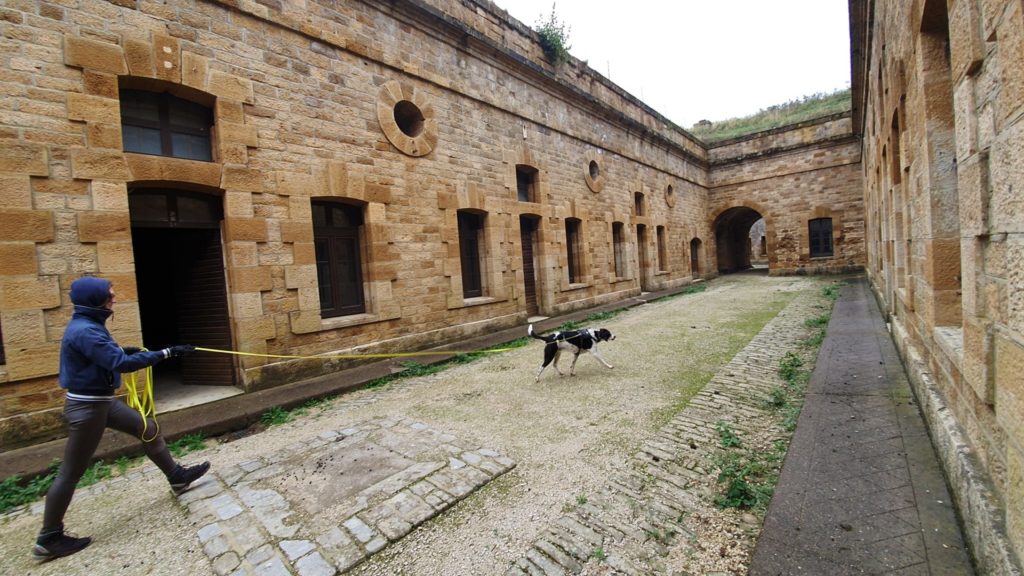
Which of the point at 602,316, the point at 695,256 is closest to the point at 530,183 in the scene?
the point at 602,316

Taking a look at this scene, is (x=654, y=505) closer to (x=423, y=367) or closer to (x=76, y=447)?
(x=76, y=447)

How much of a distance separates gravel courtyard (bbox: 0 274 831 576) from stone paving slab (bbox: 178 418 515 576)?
0.36 feet

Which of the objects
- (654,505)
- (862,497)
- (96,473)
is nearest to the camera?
(862,497)

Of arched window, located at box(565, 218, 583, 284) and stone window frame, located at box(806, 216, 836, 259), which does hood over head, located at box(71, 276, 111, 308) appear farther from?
stone window frame, located at box(806, 216, 836, 259)

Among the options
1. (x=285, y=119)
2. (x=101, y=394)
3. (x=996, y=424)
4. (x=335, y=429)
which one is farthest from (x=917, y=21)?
(x=285, y=119)

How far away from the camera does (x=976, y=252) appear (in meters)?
2.05

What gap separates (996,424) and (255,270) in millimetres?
6906

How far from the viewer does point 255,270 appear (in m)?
5.75

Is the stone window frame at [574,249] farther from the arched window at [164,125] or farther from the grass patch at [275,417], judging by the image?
the arched window at [164,125]

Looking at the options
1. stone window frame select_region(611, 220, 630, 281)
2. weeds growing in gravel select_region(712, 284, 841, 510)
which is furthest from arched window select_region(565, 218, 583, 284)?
weeds growing in gravel select_region(712, 284, 841, 510)

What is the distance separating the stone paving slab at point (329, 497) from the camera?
252cm

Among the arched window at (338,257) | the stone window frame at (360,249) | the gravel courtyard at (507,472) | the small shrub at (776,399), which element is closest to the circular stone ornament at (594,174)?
the gravel courtyard at (507,472)

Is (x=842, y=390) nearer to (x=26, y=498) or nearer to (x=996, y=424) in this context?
(x=996, y=424)

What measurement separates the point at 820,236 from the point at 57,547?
2468 centimetres
